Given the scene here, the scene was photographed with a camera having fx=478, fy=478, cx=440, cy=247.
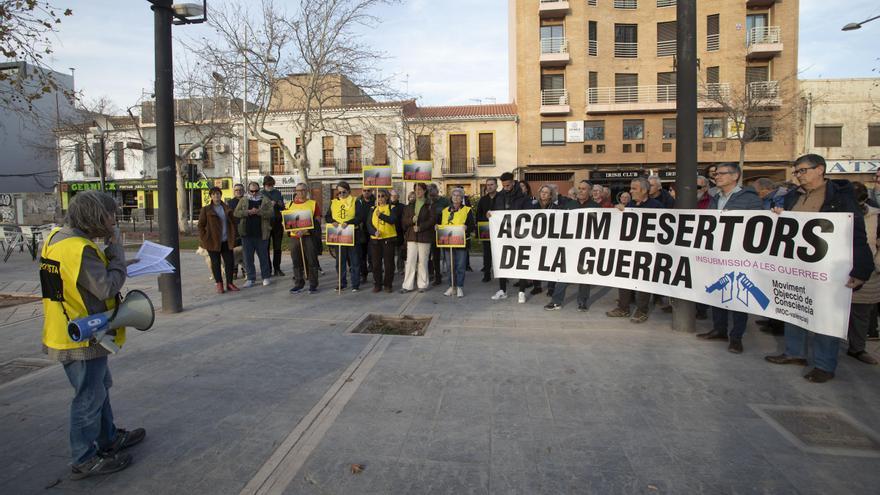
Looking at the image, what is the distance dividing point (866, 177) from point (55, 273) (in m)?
40.0

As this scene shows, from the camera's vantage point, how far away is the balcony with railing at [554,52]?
32.1 meters

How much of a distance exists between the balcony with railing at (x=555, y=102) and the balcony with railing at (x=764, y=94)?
1044cm

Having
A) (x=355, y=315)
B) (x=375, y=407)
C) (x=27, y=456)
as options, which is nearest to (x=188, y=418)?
(x=27, y=456)

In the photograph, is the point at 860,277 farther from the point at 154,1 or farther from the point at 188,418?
the point at 154,1

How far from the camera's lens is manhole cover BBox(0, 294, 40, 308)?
7.79 m

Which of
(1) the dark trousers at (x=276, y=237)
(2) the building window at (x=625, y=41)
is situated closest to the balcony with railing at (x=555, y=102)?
(2) the building window at (x=625, y=41)

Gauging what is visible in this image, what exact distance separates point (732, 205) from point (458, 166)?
29972mm

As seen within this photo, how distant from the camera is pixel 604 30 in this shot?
32688mm

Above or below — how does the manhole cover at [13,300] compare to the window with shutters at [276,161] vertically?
below

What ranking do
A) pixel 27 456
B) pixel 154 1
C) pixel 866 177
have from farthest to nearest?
pixel 866 177, pixel 154 1, pixel 27 456

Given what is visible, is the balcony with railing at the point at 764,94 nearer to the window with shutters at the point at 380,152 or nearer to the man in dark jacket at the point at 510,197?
the man in dark jacket at the point at 510,197

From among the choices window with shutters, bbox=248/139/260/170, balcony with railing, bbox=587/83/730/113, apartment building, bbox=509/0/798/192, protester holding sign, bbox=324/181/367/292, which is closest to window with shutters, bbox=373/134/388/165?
apartment building, bbox=509/0/798/192

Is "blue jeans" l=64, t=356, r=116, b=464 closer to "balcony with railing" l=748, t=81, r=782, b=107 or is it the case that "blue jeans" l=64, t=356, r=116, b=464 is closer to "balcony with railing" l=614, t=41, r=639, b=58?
"balcony with railing" l=748, t=81, r=782, b=107

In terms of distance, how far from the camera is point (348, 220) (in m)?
8.68
